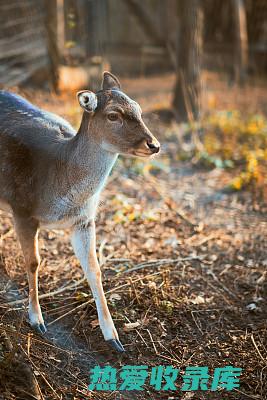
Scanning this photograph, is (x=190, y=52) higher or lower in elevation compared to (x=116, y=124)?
lower

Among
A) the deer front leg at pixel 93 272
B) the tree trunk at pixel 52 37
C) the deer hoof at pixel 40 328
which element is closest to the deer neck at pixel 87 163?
the deer front leg at pixel 93 272

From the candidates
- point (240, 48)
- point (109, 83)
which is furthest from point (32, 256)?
point (240, 48)

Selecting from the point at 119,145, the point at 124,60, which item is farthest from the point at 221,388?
the point at 124,60

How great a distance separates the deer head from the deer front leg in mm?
612

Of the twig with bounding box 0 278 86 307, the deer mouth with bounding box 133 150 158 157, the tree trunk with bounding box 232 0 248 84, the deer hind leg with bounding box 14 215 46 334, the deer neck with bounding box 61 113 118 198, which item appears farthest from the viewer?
the tree trunk with bounding box 232 0 248 84

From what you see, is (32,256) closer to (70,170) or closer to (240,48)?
(70,170)

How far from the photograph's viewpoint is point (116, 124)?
366 centimetres

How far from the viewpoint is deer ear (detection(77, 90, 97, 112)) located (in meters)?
3.63

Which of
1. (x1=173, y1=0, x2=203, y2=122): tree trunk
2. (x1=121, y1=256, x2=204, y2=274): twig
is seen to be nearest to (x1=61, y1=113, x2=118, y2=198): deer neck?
(x1=121, y1=256, x2=204, y2=274): twig

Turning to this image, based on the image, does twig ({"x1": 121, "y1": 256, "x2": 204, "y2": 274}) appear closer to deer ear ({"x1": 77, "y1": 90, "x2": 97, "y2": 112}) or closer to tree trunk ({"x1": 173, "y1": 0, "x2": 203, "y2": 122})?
deer ear ({"x1": 77, "y1": 90, "x2": 97, "y2": 112})

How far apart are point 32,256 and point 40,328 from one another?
464mm

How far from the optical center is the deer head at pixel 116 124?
11.8 feet

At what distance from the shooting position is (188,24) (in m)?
8.35

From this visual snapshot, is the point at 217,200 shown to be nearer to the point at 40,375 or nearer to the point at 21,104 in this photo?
the point at 21,104
